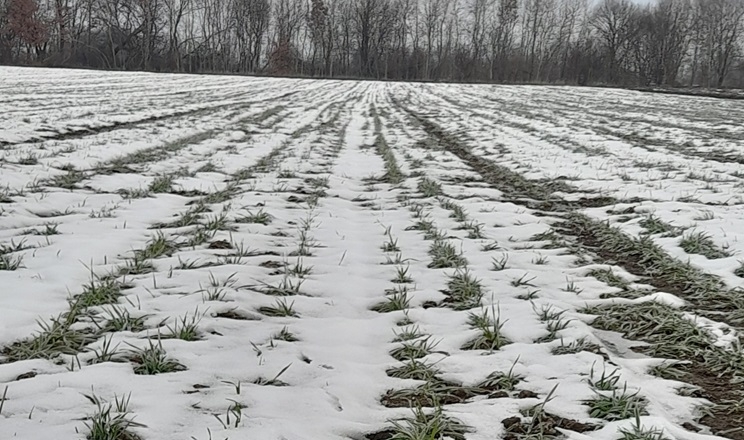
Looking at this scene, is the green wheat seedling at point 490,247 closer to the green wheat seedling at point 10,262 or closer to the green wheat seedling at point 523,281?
the green wheat seedling at point 523,281

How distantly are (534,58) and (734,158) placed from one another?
5445cm

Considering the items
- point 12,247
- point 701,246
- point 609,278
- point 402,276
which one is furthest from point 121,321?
point 701,246

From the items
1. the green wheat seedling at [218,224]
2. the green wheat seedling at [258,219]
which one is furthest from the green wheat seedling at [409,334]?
the green wheat seedling at [258,219]

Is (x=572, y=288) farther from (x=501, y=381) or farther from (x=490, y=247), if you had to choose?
(x=501, y=381)

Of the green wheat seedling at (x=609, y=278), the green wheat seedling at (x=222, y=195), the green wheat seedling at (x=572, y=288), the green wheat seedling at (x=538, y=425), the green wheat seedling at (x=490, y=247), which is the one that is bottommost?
the green wheat seedling at (x=538, y=425)

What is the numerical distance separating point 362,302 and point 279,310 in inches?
18.9

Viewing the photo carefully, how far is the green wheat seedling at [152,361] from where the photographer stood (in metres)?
2.09

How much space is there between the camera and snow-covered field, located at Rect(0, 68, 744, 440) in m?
1.88

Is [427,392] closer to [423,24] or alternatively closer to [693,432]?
[693,432]

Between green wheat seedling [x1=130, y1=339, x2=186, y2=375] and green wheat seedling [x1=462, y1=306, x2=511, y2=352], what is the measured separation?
1262mm

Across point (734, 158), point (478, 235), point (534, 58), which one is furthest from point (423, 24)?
point (478, 235)

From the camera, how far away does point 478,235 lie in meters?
4.32

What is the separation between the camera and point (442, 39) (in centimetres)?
6222

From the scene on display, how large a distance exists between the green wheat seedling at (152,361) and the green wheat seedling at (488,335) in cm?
126
